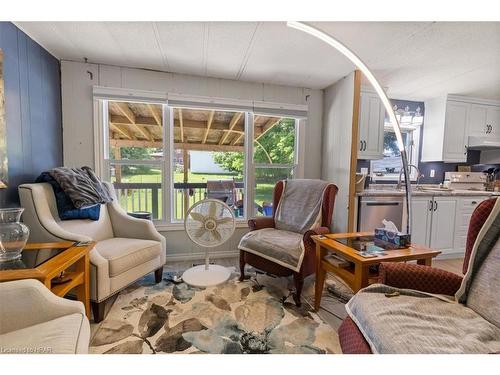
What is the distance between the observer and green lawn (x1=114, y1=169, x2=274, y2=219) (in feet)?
8.82

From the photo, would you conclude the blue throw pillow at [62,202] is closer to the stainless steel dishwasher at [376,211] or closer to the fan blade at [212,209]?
the fan blade at [212,209]

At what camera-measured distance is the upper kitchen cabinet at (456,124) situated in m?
3.08

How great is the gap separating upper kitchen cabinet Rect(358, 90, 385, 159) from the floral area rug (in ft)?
6.11

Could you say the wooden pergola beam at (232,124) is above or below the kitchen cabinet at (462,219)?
above

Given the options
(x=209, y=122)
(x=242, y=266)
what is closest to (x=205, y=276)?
(x=242, y=266)

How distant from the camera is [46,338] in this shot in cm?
84

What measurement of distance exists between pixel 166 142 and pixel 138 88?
2.07 ft

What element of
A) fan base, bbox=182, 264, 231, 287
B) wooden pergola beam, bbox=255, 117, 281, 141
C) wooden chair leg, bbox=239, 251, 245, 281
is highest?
wooden pergola beam, bbox=255, 117, 281, 141

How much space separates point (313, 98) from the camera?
304cm

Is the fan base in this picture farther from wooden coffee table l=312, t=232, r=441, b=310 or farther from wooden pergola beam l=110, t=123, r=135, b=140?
wooden pergola beam l=110, t=123, r=135, b=140

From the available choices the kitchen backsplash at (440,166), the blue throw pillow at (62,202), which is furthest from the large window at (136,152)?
the kitchen backsplash at (440,166)

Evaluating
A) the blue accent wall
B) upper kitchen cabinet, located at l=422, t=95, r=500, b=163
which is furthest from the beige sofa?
upper kitchen cabinet, located at l=422, t=95, r=500, b=163

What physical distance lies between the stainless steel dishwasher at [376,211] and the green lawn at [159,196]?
1.13 metres
